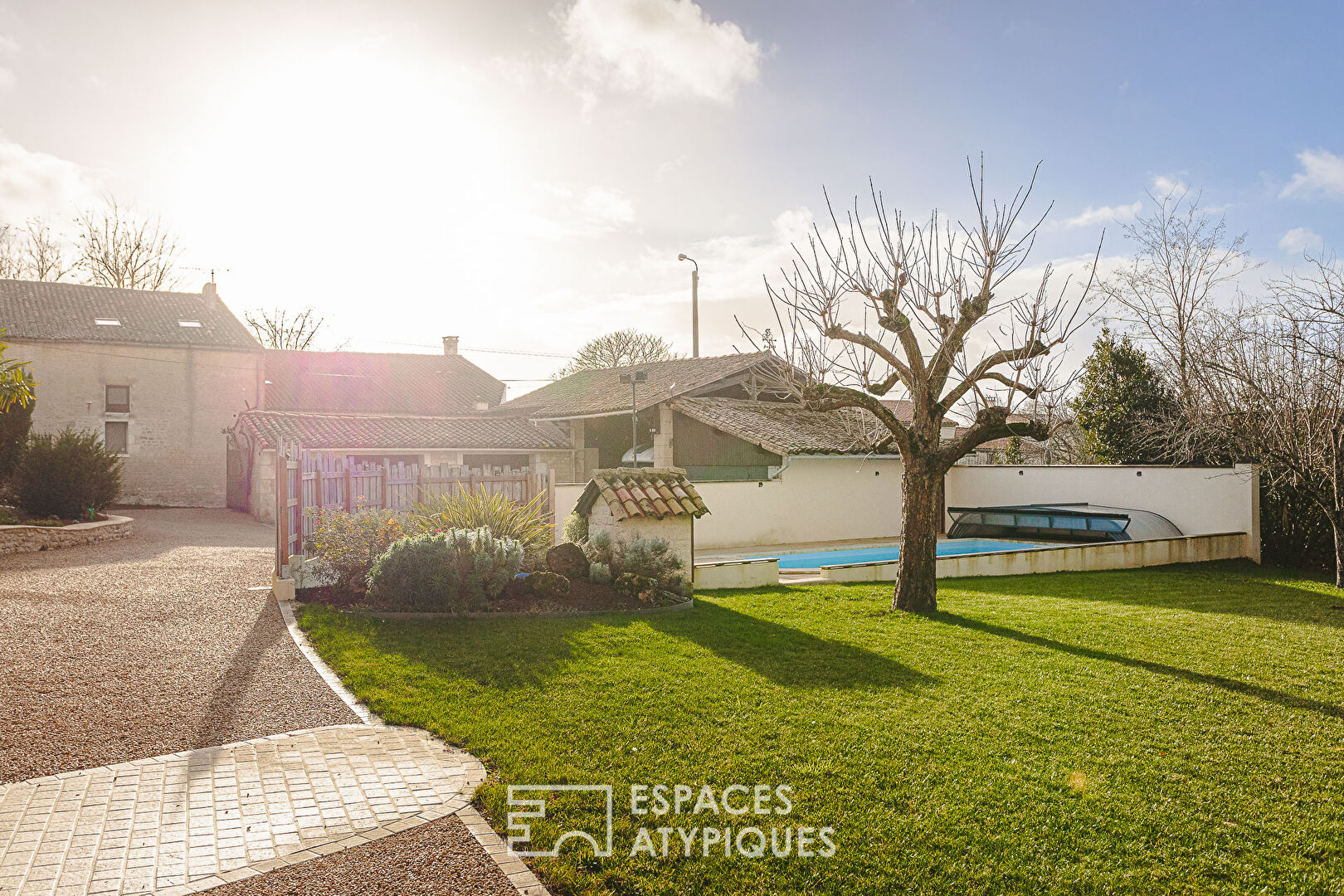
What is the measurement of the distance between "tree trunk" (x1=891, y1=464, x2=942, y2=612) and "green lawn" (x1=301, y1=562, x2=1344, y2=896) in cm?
44

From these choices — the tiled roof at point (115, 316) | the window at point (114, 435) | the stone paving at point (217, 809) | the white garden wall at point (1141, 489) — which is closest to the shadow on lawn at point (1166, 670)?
the stone paving at point (217, 809)

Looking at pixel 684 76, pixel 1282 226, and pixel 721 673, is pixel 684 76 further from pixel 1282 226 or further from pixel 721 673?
pixel 1282 226

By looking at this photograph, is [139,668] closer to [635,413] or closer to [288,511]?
[288,511]

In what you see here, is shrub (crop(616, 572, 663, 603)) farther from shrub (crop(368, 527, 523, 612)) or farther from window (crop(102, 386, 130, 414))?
window (crop(102, 386, 130, 414))

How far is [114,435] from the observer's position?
1133 inches

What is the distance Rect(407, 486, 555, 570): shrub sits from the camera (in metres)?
10.7

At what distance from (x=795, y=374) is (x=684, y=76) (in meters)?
4.45

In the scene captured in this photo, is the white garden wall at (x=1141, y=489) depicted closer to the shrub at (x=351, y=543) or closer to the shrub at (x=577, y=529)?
the shrub at (x=577, y=529)

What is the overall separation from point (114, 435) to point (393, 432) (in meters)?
11.5

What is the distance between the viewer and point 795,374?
11.1 metres

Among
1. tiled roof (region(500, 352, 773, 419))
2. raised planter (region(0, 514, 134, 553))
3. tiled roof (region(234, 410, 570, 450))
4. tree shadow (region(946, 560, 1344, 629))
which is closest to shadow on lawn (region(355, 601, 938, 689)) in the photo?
tree shadow (region(946, 560, 1344, 629))

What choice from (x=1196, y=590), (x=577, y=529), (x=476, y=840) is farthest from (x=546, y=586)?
(x=1196, y=590)

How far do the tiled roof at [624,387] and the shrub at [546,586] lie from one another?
47.6 feet

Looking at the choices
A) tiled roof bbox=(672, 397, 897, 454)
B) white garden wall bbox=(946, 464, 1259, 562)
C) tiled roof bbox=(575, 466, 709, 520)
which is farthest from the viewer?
tiled roof bbox=(672, 397, 897, 454)
